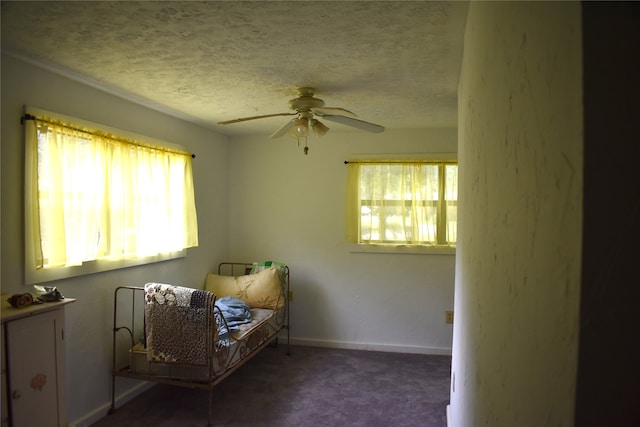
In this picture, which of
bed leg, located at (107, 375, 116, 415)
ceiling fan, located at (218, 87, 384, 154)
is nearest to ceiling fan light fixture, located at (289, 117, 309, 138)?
ceiling fan, located at (218, 87, 384, 154)

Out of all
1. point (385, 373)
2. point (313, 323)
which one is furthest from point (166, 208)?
point (385, 373)

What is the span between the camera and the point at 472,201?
4.86 ft

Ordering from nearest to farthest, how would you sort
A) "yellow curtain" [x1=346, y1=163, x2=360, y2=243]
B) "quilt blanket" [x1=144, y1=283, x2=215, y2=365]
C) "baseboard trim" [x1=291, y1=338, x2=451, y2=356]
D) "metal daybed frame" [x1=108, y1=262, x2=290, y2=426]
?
"quilt blanket" [x1=144, y1=283, x2=215, y2=365]
"metal daybed frame" [x1=108, y1=262, x2=290, y2=426]
"baseboard trim" [x1=291, y1=338, x2=451, y2=356]
"yellow curtain" [x1=346, y1=163, x2=360, y2=243]

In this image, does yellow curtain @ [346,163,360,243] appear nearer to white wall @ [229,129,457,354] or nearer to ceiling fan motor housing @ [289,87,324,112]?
white wall @ [229,129,457,354]

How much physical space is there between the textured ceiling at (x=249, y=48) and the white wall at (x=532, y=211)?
2.57 feet

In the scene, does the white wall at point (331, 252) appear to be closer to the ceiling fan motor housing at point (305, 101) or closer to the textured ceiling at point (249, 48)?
the textured ceiling at point (249, 48)

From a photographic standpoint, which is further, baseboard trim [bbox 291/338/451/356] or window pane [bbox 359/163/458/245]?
baseboard trim [bbox 291/338/451/356]

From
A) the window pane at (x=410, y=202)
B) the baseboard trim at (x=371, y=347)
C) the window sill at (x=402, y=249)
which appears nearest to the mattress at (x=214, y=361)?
the baseboard trim at (x=371, y=347)

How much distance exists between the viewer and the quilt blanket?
2.63 m

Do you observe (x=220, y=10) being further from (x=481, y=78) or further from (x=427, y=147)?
(x=427, y=147)

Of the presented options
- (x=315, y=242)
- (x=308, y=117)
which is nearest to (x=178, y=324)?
(x=308, y=117)

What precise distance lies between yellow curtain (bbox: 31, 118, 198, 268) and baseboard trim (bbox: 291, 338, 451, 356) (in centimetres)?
178

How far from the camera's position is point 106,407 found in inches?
112

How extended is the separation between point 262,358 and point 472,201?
322cm
